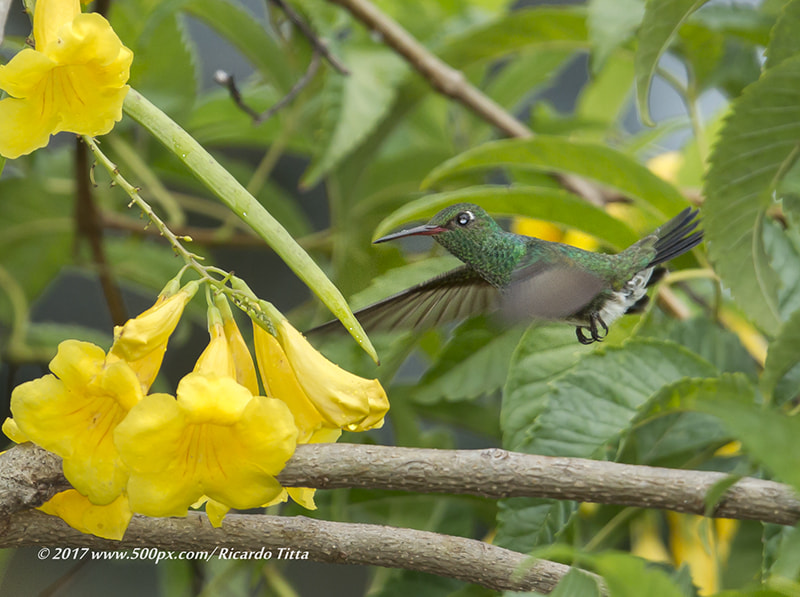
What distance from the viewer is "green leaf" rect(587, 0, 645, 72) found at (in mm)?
1074

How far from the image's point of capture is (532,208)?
1.00 m

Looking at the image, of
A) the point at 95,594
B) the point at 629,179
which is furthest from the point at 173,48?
the point at 95,594

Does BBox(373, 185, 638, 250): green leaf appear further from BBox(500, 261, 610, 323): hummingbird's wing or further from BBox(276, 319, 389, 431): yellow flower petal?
BBox(276, 319, 389, 431): yellow flower petal

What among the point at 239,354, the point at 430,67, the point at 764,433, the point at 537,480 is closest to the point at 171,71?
the point at 430,67

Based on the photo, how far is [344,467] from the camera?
54 cm

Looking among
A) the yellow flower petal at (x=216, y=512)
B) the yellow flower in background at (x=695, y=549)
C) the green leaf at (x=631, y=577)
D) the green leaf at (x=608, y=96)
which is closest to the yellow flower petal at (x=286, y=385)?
the yellow flower petal at (x=216, y=512)

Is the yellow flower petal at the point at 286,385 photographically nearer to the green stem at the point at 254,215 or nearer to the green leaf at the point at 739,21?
the green stem at the point at 254,215

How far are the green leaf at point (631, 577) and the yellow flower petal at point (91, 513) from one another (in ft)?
1.16

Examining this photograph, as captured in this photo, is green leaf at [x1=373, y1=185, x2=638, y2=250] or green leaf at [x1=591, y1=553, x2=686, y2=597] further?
green leaf at [x1=373, y1=185, x2=638, y2=250]

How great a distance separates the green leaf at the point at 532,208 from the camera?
3.06 feet

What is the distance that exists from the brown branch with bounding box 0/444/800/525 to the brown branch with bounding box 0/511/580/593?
2.1 inches

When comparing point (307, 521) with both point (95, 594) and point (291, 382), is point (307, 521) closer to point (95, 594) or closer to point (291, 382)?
point (291, 382)

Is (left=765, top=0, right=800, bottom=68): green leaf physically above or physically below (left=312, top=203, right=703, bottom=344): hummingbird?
above

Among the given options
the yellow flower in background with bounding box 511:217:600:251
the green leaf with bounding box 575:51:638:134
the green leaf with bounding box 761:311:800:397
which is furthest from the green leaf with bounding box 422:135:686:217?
the green leaf with bounding box 575:51:638:134
